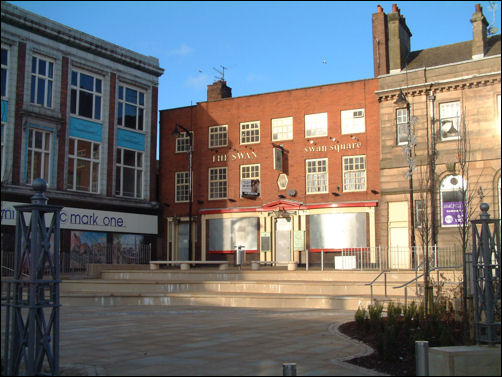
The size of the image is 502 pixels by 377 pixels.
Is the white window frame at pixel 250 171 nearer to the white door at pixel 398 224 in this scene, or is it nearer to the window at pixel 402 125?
the white door at pixel 398 224

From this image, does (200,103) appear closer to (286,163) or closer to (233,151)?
(233,151)

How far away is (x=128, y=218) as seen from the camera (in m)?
35.3

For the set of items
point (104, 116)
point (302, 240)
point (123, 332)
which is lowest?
point (123, 332)

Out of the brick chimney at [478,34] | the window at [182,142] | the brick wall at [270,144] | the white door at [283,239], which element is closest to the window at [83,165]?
the brick wall at [270,144]

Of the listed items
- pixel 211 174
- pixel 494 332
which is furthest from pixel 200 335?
pixel 211 174

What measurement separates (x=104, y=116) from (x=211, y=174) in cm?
764

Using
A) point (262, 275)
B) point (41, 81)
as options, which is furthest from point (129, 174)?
point (262, 275)

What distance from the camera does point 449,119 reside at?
2997 cm

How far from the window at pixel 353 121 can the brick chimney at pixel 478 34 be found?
6.67m

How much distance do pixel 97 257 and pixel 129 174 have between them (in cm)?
756

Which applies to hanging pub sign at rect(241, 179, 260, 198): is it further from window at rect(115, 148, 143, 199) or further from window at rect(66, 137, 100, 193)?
window at rect(66, 137, 100, 193)

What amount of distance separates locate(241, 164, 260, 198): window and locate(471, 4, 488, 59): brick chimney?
13869 millimetres

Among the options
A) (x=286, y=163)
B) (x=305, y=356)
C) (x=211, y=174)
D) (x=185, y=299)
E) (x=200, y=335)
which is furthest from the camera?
(x=211, y=174)

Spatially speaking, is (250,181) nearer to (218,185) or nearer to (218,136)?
(218,185)
